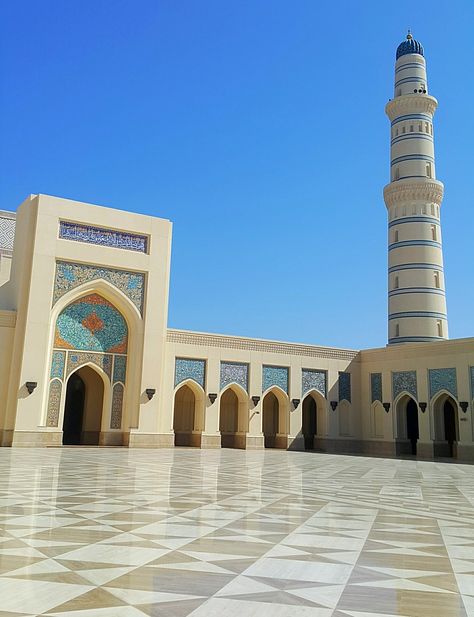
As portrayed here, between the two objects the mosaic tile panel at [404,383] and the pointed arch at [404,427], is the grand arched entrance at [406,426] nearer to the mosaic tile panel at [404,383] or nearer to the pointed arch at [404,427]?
the pointed arch at [404,427]

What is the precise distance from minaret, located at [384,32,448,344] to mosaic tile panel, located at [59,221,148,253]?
1003cm

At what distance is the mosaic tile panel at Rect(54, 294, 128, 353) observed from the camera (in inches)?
650

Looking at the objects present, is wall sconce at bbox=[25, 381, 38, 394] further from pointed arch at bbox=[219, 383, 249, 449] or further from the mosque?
pointed arch at bbox=[219, 383, 249, 449]

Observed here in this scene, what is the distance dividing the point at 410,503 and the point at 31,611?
475 centimetres

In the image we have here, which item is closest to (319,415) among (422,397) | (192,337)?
(422,397)

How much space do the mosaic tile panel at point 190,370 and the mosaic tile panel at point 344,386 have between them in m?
5.00

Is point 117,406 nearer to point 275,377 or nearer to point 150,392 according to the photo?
point 150,392

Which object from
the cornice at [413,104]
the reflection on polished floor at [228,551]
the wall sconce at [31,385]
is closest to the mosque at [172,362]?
the wall sconce at [31,385]

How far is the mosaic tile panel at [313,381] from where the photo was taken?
66.5ft

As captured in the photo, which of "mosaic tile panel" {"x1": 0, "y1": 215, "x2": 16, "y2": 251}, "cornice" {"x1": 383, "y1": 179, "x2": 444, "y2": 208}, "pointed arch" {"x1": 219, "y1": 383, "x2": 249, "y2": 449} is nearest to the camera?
"pointed arch" {"x1": 219, "y1": 383, "x2": 249, "y2": 449}

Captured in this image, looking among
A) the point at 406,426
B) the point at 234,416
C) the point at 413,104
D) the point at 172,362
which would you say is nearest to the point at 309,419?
the point at 234,416

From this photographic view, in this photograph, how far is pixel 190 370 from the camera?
60.6 ft

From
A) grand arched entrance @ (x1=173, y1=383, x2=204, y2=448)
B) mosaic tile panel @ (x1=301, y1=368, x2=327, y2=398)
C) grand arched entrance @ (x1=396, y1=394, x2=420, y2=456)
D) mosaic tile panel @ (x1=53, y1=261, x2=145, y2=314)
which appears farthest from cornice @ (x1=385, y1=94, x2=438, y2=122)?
grand arched entrance @ (x1=173, y1=383, x2=204, y2=448)

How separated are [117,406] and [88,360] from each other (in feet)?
5.03
